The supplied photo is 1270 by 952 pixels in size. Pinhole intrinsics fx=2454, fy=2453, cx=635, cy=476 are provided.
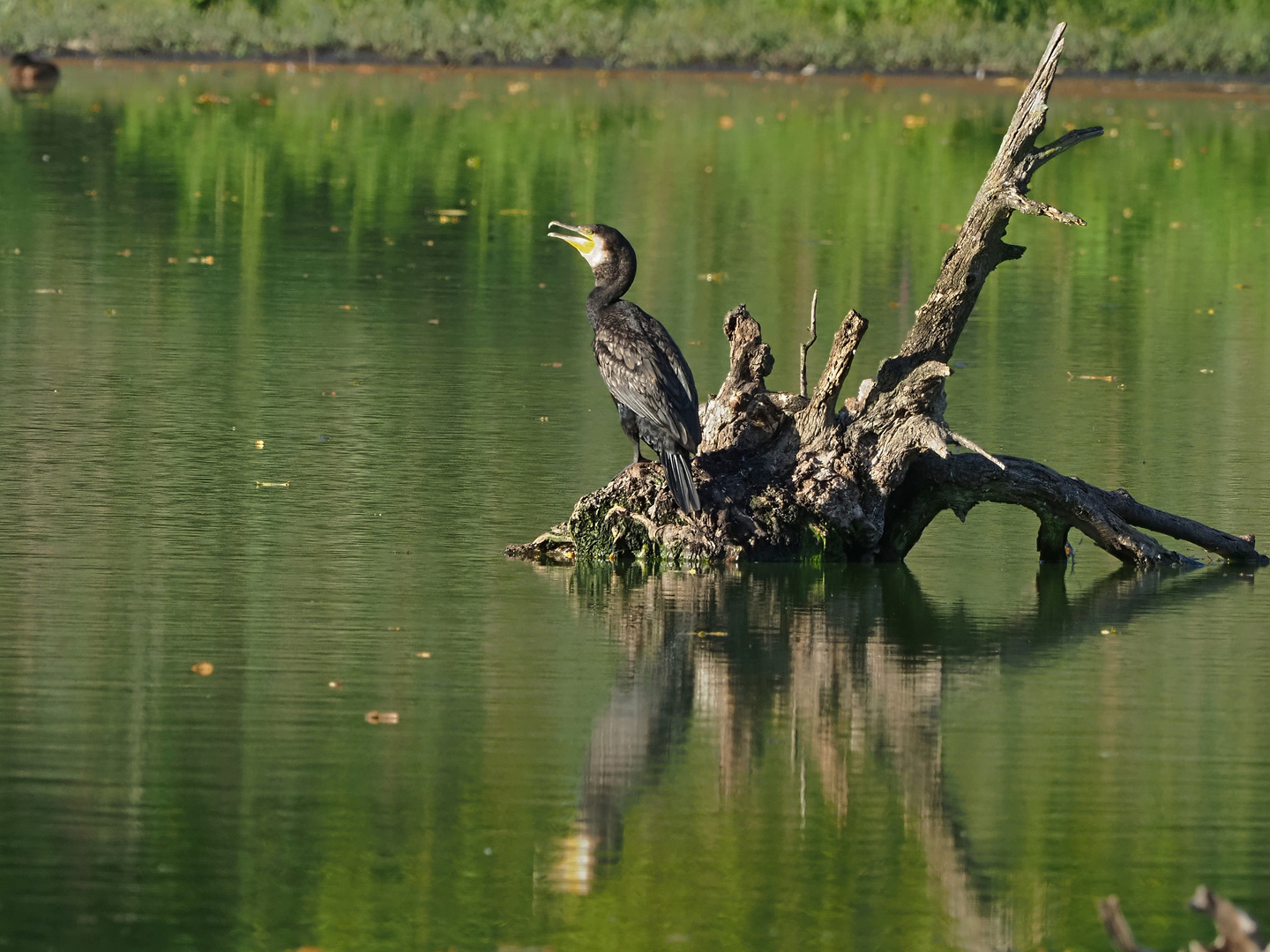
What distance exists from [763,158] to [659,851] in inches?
953

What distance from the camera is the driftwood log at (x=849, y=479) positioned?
10.4 metres

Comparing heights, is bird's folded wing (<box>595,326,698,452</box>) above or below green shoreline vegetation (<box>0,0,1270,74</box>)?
below

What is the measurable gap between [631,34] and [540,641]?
39046mm

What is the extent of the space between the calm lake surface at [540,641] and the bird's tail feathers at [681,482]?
37 centimetres

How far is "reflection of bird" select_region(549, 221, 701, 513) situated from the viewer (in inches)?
401

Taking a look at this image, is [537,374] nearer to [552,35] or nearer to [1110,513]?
[1110,513]

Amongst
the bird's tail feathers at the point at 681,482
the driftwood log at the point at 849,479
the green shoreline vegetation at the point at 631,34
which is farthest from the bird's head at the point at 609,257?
the green shoreline vegetation at the point at 631,34

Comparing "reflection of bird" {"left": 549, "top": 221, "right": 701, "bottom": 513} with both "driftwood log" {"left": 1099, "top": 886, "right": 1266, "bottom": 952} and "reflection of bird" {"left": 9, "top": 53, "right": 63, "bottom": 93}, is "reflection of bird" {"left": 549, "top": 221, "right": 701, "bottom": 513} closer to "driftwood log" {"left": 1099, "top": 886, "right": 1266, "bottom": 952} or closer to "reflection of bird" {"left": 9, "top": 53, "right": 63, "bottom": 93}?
"driftwood log" {"left": 1099, "top": 886, "right": 1266, "bottom": 952}

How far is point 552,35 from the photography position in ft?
151

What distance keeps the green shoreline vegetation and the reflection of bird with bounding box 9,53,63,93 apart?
658cm

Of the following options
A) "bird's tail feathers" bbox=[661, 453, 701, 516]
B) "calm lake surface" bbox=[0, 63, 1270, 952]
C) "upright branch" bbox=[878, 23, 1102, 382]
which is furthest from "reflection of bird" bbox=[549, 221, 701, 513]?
"upright branch" bbox=[878, 23, 1102, 382]

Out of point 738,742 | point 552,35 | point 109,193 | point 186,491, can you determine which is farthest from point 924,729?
point 552,35

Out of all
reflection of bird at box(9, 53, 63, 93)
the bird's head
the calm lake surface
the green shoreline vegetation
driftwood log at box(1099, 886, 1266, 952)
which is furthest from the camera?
the green shoreline vegetation

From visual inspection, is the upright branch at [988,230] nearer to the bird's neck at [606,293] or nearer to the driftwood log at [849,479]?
the driftwood log at [849,479]
